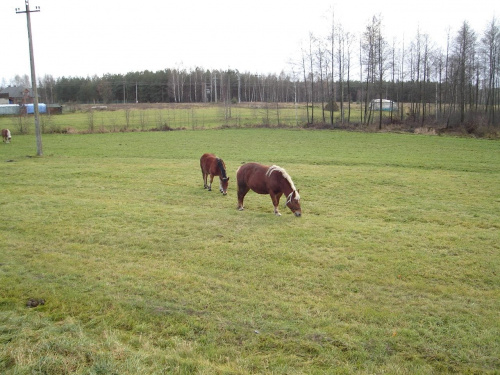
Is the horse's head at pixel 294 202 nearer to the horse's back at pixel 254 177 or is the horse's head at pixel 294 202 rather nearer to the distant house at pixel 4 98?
the horse's back at pixel 254 177

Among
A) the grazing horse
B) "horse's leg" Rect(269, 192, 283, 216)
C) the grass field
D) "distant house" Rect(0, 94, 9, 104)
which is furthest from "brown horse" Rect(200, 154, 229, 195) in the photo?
"distant house" Rect(0, 94, 9, 104)

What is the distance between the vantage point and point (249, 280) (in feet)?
22.1

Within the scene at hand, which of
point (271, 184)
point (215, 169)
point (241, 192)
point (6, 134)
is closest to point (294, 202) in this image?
point (271, 184)

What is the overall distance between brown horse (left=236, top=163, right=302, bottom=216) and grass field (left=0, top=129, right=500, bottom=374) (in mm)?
608

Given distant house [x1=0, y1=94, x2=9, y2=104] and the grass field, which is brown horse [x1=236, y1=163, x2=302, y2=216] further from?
distant house [x1=0, y1=94, x2=9, y2=104]

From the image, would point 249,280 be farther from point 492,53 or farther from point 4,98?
point 4,98

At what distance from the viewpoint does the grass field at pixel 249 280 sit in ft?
15.0

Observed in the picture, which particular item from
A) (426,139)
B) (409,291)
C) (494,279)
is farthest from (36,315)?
(426,139)

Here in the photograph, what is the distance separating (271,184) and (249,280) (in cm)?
471

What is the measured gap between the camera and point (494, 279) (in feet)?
22.6

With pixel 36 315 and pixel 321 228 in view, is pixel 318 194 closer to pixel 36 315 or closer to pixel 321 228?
pixel 321 228

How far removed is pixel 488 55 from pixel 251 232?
151 ft

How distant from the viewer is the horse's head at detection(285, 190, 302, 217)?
35.4 ft

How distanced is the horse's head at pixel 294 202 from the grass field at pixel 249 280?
0.52 meters
